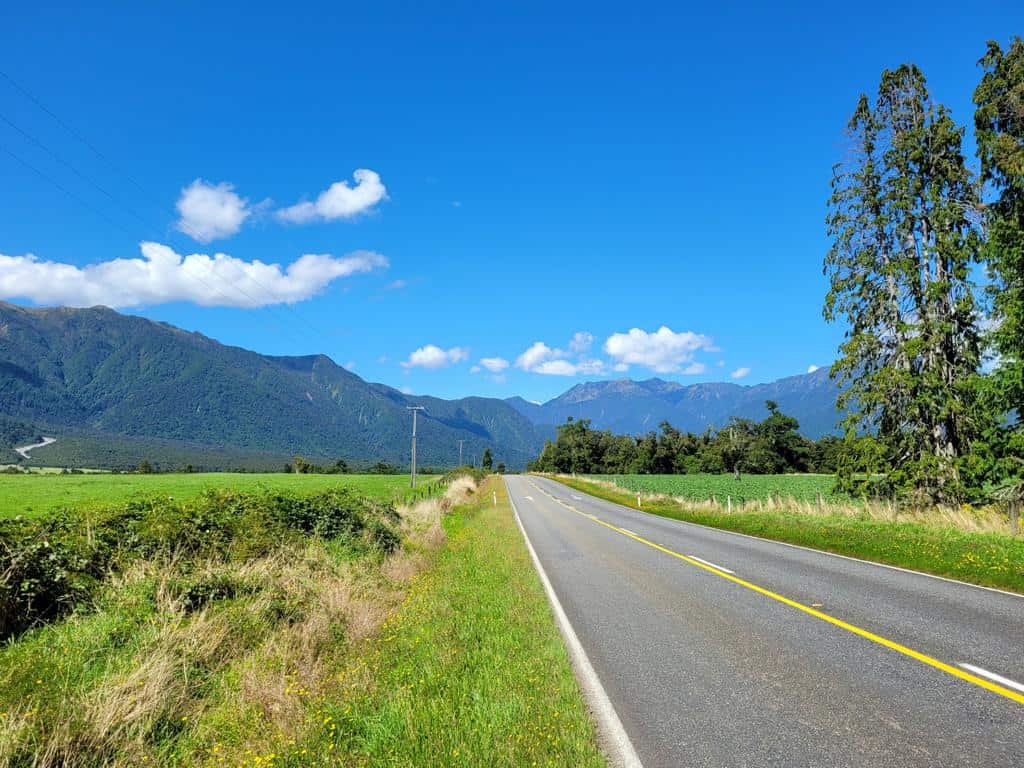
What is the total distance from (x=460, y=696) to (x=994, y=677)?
5072 mm

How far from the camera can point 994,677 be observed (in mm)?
5438

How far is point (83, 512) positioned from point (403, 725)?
836 centimetres

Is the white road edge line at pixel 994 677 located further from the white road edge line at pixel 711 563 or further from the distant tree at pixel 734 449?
the distant tree at pixel 734 449

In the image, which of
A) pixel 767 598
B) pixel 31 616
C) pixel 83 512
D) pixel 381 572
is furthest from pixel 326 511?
pixel 767 598

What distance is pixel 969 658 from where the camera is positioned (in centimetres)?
598

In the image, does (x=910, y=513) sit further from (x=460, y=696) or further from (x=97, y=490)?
(x=97, y=490)

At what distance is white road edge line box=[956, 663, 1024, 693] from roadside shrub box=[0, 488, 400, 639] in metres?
9.42

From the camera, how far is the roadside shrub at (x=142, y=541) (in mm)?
7852

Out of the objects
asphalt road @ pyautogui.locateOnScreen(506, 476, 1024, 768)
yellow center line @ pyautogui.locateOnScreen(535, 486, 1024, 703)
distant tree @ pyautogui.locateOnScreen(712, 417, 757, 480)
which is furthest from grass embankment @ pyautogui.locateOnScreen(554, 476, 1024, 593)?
distant tree @ pyautogui.locateOnScreen(712, 417, 757, 480)

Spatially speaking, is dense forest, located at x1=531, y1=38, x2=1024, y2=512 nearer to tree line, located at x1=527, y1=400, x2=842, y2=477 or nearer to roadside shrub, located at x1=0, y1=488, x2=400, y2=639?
roadside shrub, located at x1=0, y1=488, x2=400, y2=639

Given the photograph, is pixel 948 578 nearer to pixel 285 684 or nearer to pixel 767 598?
pixel 767 598

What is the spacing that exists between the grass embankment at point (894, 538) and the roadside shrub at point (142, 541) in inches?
477

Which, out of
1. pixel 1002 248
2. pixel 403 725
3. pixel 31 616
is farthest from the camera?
pixel 1002 248

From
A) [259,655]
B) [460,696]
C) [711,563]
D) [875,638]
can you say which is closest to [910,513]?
[711,563]
